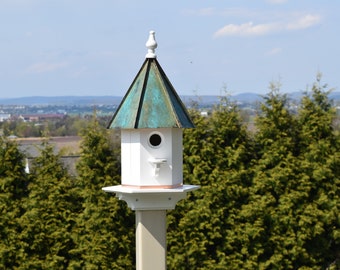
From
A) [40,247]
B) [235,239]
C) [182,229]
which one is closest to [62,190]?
[40,247]

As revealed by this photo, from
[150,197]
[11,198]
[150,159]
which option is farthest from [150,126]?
[11,198]

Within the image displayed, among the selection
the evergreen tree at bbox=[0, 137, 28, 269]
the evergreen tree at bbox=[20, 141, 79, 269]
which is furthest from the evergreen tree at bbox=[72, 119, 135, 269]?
the evergreen tree at bbox=[0, 137, 28, 269]

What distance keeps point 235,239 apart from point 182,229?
98cm

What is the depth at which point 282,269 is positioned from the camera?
14367 millimetres

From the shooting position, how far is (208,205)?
46.6 ft

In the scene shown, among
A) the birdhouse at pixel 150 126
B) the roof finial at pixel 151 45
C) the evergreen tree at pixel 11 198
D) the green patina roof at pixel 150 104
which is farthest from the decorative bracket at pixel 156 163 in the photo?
the evergreen tree at pixel 11 198

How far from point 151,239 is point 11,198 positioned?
7.07m

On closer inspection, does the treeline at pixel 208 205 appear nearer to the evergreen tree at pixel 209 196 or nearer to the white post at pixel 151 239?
the evergreen tree at pixel 209 196

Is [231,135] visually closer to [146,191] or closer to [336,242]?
[336,242]

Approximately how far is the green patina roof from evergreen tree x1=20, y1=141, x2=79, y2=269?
6.63m

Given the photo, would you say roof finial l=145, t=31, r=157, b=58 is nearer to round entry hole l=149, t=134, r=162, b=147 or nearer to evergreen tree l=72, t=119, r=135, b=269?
round entry hole l=149, t=134, r=162, b=147

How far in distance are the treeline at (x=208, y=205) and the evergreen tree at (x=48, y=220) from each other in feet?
0.06

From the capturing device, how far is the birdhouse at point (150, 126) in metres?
7.53

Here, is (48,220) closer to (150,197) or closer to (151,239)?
(151,239)
